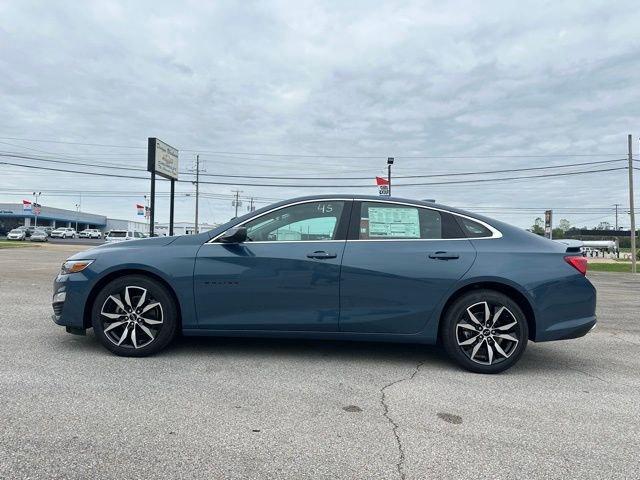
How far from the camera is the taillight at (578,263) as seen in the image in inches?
174

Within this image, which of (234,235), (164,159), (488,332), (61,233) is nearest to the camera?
(488,332)

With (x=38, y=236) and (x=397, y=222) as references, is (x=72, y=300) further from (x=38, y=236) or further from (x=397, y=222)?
(x=38, y=236)

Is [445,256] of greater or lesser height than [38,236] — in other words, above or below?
below

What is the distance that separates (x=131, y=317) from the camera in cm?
456

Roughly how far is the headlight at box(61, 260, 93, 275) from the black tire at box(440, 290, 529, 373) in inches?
133

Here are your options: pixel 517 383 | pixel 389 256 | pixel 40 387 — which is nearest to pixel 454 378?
pixel 517 383

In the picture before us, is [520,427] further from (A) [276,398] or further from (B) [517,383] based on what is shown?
(A) [276,398]

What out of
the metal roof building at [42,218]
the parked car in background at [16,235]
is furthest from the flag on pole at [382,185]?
the metal roof building at [42,218]

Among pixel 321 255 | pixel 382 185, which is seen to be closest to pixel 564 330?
pixel 321 255

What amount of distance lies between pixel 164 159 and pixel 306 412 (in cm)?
2071

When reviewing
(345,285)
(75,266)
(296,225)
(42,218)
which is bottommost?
(345,285)

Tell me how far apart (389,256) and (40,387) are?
9.82 feet

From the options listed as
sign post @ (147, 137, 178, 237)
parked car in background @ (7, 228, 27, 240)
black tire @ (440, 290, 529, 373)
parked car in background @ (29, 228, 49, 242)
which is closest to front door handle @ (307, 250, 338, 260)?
black tire @ (440, 290, 529, 373)

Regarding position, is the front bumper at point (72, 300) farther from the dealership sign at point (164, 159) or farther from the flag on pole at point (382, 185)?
the flag on pole at point (382, 185)
